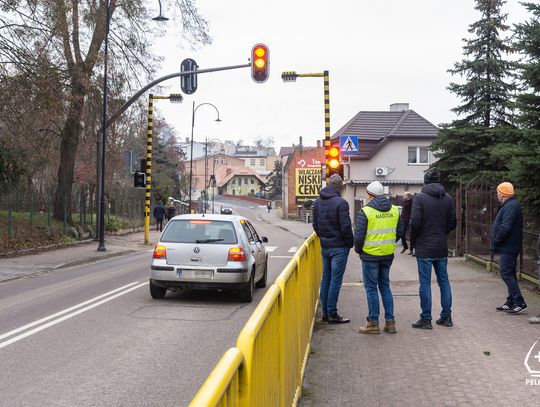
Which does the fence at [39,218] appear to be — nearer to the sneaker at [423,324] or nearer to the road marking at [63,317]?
the road marking at [63,317]

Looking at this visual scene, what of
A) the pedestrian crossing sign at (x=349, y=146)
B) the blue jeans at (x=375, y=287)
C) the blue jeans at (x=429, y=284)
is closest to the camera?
the blue jeans at (x=375, y=287)

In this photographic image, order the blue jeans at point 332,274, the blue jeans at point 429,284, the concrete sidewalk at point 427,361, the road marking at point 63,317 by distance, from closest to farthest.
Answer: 1. the concrete sidewalk at point 427,361
2. the road marking at point 63,317
3. the blue jeans at point 429,284
4. the blue jeans at point 332,274

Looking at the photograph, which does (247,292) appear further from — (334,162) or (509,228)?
(334,162)

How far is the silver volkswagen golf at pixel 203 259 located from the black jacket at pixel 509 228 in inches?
159

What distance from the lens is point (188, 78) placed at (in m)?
21.3

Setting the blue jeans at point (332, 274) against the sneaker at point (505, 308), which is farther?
the sneaker at point (505, 308)

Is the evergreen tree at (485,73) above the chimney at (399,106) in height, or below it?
below

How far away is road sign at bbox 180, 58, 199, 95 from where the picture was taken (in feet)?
69.3

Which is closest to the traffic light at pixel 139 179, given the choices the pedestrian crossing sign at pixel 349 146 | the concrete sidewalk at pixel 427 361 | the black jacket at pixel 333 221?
the pedestrian crossing sign at pixel 349 146

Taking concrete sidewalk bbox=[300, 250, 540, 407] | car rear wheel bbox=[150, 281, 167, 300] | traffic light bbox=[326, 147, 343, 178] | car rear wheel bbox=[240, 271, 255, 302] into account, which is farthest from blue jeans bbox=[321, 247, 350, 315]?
traffic light bbox=[326, 147, 343, 178]

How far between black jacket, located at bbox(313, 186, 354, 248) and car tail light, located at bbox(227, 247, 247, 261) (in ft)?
7.84

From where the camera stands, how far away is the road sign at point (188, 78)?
69.3 ft

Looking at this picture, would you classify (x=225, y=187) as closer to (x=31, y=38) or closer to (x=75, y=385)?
(x=31, y=38)

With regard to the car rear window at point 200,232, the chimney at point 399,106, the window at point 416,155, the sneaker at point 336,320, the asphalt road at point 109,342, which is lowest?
the asphalt road at point 109,342
